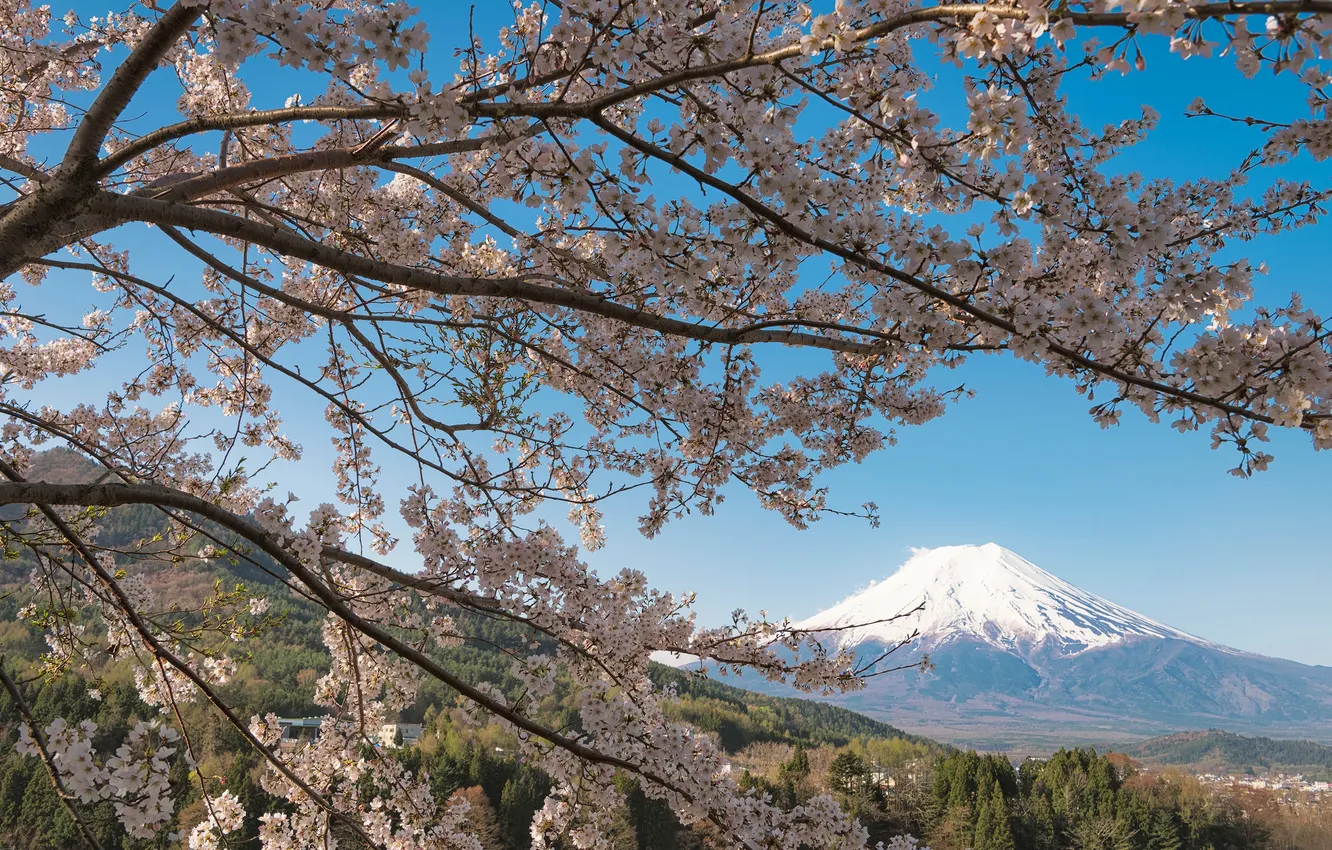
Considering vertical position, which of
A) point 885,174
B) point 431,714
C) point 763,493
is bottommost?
point 431,714

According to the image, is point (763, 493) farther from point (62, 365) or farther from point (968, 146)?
point (62, 365)

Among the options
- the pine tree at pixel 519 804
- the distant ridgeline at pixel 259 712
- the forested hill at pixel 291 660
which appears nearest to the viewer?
the distant ridgeline at pixel 259 712

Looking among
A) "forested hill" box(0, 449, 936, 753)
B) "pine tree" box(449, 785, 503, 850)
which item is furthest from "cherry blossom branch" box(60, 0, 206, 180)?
"pine tree" box(449, 785, 503, 850)

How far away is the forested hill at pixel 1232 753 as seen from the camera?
122 metres

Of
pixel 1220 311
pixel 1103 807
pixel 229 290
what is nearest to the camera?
pixel 1220 311

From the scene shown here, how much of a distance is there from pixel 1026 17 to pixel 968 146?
0.66 metres

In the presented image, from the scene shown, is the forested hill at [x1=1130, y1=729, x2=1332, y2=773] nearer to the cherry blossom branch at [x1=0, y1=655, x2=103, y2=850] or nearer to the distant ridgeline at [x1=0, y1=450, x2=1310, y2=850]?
the distant ridgeline at [x1=0, y1=450, x2=1310, y2=850]

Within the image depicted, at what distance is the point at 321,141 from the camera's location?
540cm

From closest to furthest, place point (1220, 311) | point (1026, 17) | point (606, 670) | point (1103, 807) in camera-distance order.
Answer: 1. point (1026, 17)
2. point (606, 670)
3. point (1220, 311)
4. point (1103, 807)

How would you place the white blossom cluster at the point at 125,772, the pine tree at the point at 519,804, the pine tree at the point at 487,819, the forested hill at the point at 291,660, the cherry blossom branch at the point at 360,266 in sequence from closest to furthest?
the white blossom cluster at the point at 125,772
the cherry blossom branch at the point at 360,266
the pine tree at the point at 487,819
the pine tree at the point at 519,804
the forested hill at the point at 291,660

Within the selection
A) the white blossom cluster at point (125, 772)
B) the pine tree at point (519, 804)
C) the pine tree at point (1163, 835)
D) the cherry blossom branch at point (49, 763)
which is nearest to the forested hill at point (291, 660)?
the pine tree at point (519, 804)

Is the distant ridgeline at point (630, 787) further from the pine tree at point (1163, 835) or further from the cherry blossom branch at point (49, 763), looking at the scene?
the cherry blossom branch at point (49, 763)

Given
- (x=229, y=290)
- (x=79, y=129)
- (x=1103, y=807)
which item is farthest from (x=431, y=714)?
(x=79, y=129)

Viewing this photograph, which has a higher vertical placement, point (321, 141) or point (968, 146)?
point (321, 141)
